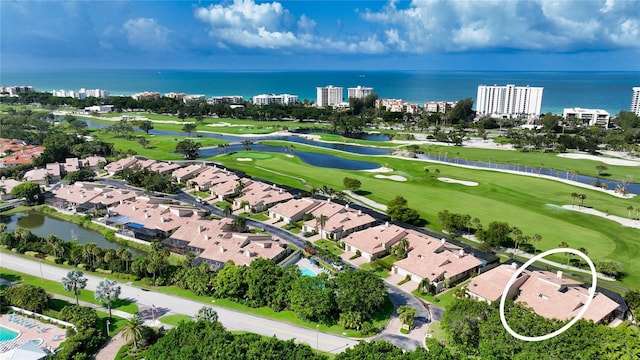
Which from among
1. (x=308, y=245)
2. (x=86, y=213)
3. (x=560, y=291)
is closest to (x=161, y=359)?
(x=308, y=245)

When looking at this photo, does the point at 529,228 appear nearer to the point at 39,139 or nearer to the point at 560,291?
the point at 560,291

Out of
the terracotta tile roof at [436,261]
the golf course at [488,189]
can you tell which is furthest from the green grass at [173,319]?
the golf course at [488,189]

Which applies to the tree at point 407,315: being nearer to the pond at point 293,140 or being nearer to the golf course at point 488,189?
the golf course at point 488,189

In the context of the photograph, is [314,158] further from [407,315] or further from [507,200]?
[407,315]

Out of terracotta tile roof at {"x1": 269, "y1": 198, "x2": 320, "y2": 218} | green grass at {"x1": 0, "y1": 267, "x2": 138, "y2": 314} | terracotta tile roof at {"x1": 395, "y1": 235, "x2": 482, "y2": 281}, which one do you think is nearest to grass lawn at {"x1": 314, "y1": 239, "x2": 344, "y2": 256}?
terracotta tile roof at {"x1": 269, "y1": 198, "x2": 320, "y2": 218}

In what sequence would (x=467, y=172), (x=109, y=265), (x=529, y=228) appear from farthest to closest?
(x=467, y=172)
(x=529, y=228)
(x=109, y=265)

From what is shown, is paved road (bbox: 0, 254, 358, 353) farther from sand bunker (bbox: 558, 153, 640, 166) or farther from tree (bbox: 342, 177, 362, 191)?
sand bunker (bbox: 558, 153, 640, 166)

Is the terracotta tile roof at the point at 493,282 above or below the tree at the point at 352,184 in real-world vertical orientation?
below
